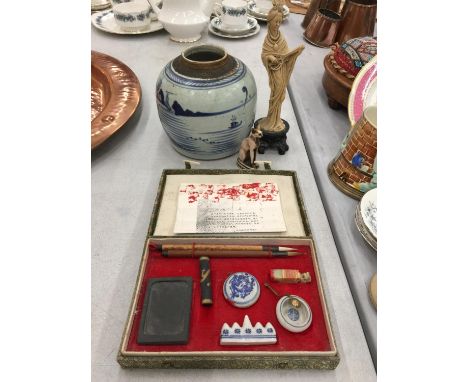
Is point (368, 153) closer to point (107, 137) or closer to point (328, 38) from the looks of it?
point (107, 137)

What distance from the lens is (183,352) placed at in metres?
0.53

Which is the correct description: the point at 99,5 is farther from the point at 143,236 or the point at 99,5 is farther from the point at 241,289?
the point at 241,289

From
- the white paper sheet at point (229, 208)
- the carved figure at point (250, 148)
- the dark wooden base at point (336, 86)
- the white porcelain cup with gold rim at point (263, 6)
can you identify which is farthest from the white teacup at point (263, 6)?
the white paper sheet at point (229, 208)

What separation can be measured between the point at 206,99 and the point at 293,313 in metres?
0.46

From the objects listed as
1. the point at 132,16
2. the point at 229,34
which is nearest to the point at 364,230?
the point at 229,34

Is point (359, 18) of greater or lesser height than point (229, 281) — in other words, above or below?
above

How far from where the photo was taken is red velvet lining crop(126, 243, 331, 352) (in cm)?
55

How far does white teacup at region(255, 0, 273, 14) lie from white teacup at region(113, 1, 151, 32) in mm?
538

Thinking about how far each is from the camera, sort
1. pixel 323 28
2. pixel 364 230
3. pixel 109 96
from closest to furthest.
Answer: pixel 364 230 < pixel 109 96 < pixel 323 28

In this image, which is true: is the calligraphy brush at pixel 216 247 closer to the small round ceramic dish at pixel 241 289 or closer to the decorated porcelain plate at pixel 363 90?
the small round ceramic dish at pixel 241 289

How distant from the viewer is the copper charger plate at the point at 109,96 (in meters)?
0.95

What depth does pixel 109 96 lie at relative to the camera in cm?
108

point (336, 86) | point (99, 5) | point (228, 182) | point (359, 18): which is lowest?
point (99, 5)

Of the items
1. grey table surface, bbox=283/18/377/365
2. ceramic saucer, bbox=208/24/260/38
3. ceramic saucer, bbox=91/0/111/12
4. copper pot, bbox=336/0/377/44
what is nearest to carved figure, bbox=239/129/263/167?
grey table surface, bbox=283/18/377/365
